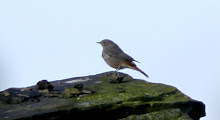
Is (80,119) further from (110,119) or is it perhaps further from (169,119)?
(169,119)

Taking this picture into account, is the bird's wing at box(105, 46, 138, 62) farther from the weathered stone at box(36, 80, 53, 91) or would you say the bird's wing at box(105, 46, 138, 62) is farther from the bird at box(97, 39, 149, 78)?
the weathered stone at box(36, 80, 53, 91)

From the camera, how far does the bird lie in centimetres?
1066

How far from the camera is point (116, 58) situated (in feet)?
36.0

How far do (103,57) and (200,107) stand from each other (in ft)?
20.3

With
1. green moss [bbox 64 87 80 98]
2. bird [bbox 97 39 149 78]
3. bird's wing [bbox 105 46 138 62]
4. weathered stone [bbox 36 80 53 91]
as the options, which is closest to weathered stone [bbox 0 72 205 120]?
green moss [bbox 64 87 80 98]

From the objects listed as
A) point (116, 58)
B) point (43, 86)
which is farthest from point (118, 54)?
point (43, 86)

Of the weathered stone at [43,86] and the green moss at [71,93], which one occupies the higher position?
the weathered stone at [43,86]

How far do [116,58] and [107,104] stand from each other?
5711 mm

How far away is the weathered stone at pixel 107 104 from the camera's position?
5141 mm

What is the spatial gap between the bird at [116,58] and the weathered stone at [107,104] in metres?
4.38

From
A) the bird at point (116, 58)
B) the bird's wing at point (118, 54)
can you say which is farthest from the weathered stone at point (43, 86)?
the bird's wing at point (118, 54)

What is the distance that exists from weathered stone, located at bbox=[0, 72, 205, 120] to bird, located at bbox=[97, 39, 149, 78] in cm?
438

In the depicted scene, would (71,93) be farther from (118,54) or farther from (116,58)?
(118,54)

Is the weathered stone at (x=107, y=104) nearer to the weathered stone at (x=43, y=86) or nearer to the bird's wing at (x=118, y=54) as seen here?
the weathered stone at (x=43, y=86)
